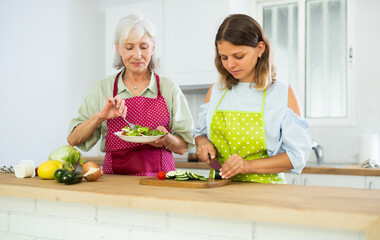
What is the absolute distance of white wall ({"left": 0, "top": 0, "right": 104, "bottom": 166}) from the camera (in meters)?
3.28

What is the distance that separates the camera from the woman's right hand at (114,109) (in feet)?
6.22

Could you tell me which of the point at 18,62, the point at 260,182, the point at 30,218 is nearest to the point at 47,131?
the point at 18,62

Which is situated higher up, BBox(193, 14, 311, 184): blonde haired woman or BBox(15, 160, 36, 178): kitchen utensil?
BBox(193, 14, 311, 184): blonde haired woman

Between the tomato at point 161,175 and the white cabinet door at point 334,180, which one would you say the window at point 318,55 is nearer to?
the white cabinet door at point 334,180

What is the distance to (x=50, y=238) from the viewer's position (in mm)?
1596

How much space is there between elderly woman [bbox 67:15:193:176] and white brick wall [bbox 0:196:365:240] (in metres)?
0.51

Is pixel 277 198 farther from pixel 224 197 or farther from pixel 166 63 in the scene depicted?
pixel 166 63

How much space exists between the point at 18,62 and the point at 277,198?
277 cm

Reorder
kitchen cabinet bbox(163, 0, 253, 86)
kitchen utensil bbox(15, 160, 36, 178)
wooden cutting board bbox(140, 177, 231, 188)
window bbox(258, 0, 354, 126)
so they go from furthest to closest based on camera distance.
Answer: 1. window bbox(258, 0, 354, 126)
2. kitchen cabinet bbox(163, 0, 253, 86)
3. kitchen utensil bbox(15, 160, 36, 178)
4. wooden cutting board bbox(140, 177, 231, 188)

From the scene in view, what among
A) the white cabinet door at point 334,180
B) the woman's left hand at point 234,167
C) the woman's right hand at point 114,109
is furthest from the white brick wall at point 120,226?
the white cabinet door at point 334,180

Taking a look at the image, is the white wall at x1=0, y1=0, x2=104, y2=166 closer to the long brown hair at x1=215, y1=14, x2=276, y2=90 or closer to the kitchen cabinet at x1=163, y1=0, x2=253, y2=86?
the kitchen cabinet at x1=163, y1=0, x2=253, y2=86

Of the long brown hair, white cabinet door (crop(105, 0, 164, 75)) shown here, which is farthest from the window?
the long brown hair

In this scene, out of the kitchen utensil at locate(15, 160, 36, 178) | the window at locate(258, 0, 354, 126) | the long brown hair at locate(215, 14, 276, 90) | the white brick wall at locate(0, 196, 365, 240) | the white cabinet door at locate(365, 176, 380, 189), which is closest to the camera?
the white brick wall at locate(0, 196, 365, 240)

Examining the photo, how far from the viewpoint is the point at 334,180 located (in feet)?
10.1
